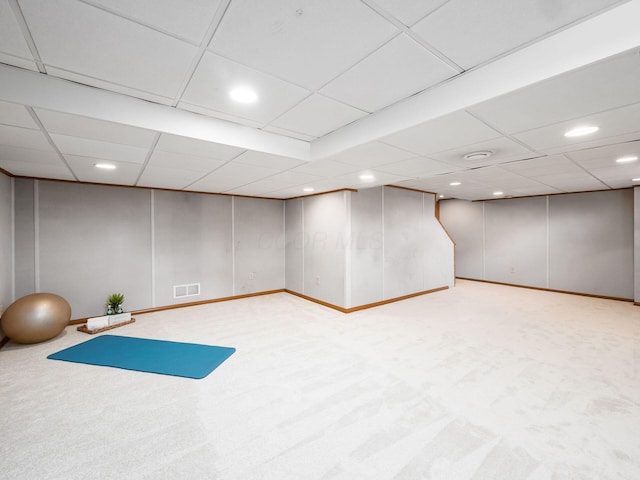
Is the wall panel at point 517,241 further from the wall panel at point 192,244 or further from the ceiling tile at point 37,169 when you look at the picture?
the ceiling tile at point 37,169

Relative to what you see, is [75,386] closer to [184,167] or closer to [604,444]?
[184,167]

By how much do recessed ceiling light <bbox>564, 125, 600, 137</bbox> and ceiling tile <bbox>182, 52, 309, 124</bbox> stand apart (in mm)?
2308

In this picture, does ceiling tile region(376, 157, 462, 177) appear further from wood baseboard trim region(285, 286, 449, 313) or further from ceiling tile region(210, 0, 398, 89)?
wood baseboard trim region(285, 286, 449, 313)

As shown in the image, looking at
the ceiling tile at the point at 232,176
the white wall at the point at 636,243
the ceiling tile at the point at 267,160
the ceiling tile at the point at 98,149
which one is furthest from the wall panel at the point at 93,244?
the white wall at the point at 636,243

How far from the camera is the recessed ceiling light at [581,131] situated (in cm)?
234

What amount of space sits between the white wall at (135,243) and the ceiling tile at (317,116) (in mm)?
4051

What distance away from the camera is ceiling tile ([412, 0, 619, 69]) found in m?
1.26

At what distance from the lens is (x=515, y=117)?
2084 mm

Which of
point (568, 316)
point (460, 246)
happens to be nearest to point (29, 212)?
point (568, 316)

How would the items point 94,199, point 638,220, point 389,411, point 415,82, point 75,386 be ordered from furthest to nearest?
1. point 638,220
2. point 94,199
3. point 75,386
4. point 389,411
5. point 415,82

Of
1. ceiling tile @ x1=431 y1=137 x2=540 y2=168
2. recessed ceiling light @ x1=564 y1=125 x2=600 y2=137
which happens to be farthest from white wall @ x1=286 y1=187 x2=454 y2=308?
recessed ceiling light @ x1=564 y1=125 x2=600 y2=137

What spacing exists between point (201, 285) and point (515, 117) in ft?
19.6

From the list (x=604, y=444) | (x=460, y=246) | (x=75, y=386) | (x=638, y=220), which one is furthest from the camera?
(x=460, y=246)

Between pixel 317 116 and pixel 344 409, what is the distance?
260 cm
